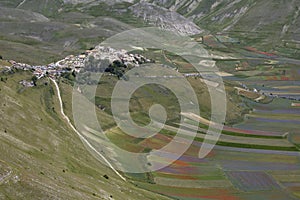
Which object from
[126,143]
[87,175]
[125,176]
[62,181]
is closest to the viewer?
[62,181]

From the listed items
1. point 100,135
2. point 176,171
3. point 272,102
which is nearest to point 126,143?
point 100,135

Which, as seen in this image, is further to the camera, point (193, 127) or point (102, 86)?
point (102, 86)

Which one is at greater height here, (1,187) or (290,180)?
(1,187)

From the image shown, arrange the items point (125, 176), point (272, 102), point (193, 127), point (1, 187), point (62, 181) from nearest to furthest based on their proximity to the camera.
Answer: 1. point (1, 187)
2. point (62, 181)
3. point (125, 176)
4. point (193, 127)
5. point (272, 102)

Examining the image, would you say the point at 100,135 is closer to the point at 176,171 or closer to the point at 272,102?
the point at 176,171

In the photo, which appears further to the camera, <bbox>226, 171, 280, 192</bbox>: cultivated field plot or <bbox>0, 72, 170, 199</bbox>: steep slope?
<bbox>226, 171, 280, 192</bbox>: cultivated field plot

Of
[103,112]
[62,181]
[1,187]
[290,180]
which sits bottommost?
[103,112]

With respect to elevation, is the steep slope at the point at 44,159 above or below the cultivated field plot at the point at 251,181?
above

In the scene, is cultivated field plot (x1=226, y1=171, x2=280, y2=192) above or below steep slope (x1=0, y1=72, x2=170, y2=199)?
below

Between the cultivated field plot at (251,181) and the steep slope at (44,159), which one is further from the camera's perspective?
the cultivated field plot at (251,181)

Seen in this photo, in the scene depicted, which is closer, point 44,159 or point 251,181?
point 44,159

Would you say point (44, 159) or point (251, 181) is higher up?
point (44, 159)
